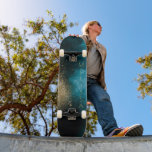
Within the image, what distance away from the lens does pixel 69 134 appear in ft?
8.49

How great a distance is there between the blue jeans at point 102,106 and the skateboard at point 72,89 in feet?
0.90

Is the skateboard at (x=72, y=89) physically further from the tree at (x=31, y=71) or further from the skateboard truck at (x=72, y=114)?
the tree at (x=31, y=71)

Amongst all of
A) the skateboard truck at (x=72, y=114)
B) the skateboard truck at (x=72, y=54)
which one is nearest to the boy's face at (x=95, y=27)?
the skateboard truck at (x=72, y=54)

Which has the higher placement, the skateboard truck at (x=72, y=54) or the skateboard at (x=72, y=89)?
the skateboard truck at (x=72, y=54)

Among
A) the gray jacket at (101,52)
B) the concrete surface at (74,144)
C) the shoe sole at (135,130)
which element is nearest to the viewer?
the concrete surface at (74,144)

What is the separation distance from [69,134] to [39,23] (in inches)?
289

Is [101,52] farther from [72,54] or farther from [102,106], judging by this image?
[102,106]

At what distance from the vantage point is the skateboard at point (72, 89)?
8.43 feet

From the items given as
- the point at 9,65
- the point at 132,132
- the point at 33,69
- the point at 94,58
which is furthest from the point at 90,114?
the point at 132,132

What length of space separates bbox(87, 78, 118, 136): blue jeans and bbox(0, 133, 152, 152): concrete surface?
734mm

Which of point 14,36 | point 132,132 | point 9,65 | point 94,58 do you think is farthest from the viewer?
point 14,36

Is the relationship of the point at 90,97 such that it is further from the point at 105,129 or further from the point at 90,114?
the point at 90,114

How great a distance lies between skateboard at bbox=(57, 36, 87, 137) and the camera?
8.43 feet

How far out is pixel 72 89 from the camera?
275 cm
